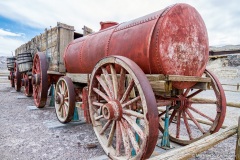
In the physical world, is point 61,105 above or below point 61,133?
above

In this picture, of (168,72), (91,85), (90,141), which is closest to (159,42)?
(168,72)

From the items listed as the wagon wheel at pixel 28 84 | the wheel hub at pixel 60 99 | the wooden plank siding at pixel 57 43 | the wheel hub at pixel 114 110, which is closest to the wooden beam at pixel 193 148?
the wheel hub at pixel 114 110

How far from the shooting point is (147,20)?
105 inches

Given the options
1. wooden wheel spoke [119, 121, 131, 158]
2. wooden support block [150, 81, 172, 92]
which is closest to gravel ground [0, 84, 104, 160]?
wooden wheel spoke [119, 121, 131, 158]

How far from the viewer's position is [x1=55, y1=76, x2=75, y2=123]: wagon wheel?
4.09 meters

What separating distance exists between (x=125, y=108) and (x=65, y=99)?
7.52 feet

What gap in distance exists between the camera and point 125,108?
102 inches

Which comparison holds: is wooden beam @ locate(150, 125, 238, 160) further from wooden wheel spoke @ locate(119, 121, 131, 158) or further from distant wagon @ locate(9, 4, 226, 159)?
wooden wheel spoke @ locate(119, 121, 131, 158)

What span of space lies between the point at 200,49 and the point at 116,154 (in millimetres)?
1930

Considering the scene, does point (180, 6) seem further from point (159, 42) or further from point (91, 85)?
point (91, 85)

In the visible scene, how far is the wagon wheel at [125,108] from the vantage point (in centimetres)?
208

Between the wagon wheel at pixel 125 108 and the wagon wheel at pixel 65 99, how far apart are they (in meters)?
0.89

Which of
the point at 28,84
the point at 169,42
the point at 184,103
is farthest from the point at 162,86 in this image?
the point at 28,84

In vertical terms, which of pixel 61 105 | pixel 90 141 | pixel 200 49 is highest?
pixel 200 49
